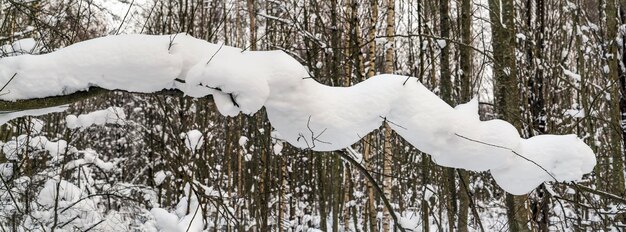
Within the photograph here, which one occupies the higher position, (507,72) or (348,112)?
(507,72)

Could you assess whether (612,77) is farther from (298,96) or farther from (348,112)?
(298,96)

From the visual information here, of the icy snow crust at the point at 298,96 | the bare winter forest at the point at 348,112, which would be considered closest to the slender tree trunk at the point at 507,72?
the bare winter forest at the point at 348,112

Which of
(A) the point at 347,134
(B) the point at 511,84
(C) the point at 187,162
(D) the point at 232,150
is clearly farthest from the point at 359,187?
(A) the point at 347,134

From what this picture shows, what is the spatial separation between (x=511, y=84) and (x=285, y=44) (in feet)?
19.9

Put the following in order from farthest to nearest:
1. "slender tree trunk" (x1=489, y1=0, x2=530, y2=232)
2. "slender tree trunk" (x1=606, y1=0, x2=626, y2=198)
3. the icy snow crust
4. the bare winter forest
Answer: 1. "slender tree trunk" (x1=606, y1=0, x2=626, y2=198)
2. "slender tree trunk" (x1=489, y1=0, x2=530, y2=232)
3. the bare winter forest
4. the icy snow crust

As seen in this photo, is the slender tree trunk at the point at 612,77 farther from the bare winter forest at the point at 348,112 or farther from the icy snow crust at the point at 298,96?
the icy snow crust at the point at 298,96

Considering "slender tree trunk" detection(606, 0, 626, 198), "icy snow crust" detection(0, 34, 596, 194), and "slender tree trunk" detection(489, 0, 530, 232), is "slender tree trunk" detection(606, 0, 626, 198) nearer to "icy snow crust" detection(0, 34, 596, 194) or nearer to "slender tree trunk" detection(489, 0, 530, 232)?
"slender tree trunk" detection(489, 0, 530, 232)

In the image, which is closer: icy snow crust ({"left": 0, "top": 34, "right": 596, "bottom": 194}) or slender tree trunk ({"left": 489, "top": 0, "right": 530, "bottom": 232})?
icy snow crust ({"left": 0, "top": 34, "right": 596, "bottom": 194})

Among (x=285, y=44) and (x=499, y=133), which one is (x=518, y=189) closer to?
(x=499, y=133)

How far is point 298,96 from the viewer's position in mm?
2424

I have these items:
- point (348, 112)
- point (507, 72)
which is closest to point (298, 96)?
point (348, 112)

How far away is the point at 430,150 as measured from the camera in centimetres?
257

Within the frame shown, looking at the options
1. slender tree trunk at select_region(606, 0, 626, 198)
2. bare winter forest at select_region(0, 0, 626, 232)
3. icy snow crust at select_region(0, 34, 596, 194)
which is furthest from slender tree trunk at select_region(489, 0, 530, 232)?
slender tree trunk at select_region(606, 0, 626, 198)

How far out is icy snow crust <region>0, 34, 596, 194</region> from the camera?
7.39 feet
